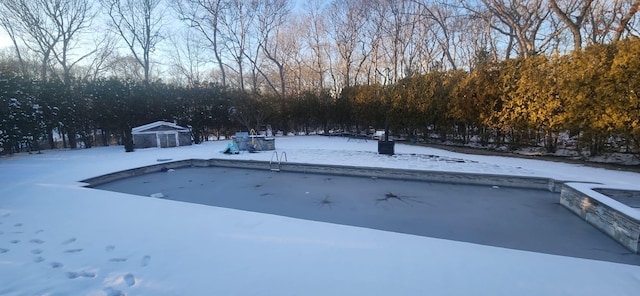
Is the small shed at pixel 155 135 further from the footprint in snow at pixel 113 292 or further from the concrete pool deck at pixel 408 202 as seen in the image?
the footprint in snow at pixel 113 292

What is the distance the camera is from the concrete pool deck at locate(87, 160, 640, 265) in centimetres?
302

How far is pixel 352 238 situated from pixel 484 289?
115 cm

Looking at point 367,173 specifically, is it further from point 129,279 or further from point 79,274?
point 79,274

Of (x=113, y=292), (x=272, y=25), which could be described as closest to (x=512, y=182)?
(x=113, y=292)

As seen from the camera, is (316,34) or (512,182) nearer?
(512,182)

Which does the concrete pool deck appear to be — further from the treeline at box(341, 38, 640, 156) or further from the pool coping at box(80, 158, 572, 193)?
the treeline at box(341, 38, 640, 156)

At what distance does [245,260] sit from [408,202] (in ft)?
9.25

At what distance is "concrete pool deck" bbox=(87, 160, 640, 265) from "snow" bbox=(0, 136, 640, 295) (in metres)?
Result: 0.63

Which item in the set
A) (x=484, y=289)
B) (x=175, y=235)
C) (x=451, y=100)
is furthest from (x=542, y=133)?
(x=175, y=235)

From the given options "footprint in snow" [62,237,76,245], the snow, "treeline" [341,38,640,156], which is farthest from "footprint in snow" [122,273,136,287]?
"treeline" [341,38,640,156]

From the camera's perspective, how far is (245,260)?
2.31 metres

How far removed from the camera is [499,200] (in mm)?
4316

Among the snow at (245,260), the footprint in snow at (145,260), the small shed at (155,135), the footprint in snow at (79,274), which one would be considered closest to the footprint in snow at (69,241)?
the snow at (245,260)

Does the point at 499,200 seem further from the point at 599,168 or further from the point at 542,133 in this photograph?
the point at 542,133
